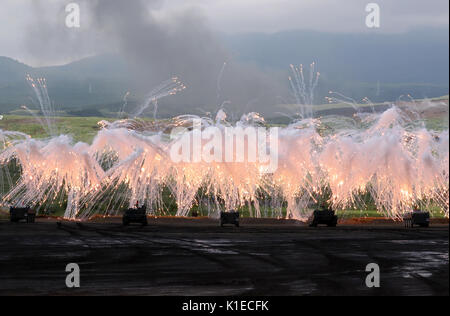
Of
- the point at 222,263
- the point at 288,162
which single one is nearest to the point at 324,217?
the point at 288,162

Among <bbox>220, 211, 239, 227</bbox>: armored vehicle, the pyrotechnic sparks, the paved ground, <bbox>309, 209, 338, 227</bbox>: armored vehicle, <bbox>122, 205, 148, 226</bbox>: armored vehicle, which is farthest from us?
the pyrotechnic sparks

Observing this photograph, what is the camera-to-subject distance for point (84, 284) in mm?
20594

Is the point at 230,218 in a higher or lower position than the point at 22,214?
lower

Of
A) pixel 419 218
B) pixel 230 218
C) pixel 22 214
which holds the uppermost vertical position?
pixel 22 214

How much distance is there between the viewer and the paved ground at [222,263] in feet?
65.7

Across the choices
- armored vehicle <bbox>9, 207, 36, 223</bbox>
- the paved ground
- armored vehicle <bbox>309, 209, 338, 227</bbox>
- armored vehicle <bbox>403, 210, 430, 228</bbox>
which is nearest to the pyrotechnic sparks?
armored vehicle <bbox>403, 210, 430, 228</bbox>

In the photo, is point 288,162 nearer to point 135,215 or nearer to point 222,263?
point 135,215

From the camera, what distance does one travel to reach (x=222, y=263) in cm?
2639

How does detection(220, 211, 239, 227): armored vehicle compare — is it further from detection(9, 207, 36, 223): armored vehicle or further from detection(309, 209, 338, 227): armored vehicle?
detection(9, 207, 36, 223): armored vehicle

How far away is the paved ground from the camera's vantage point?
20016 mm

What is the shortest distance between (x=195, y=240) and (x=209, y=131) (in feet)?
61.8

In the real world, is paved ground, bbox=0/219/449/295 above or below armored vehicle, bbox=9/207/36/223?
below

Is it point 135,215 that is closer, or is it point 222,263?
point 222,263
